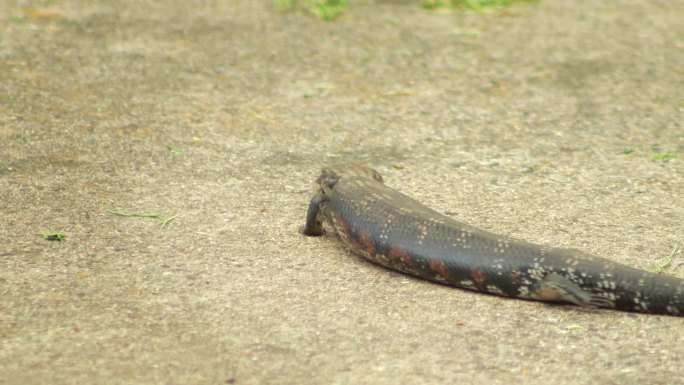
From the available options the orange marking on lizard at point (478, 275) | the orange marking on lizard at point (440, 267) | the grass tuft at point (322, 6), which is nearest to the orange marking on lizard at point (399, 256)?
the orange marking on lizard at point (440, 267)

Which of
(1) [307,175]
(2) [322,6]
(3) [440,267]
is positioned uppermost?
(2) [322,6]

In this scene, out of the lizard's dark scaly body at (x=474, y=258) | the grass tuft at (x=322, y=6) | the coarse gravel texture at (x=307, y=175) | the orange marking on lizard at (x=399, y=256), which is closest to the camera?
the coarse gravel texture at (x=307, y=175)

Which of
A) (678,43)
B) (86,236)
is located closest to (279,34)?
(678,43)

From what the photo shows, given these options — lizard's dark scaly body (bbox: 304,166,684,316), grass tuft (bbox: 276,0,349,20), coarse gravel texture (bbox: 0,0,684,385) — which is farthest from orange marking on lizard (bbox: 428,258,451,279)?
grass tuft (bbox: 276,0,349,20)

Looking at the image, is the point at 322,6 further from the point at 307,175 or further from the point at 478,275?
the point at 478,275

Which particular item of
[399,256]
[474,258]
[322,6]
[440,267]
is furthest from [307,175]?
[322,6]

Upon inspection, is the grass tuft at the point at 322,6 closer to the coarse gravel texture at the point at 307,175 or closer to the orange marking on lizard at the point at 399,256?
the coarse gravel texture at the point at 307,175
